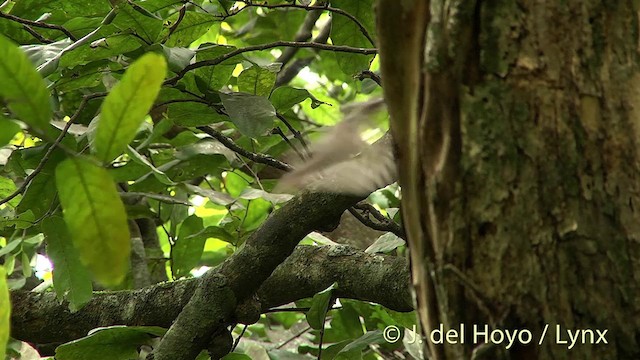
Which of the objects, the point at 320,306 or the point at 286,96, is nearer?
the point at 320,306

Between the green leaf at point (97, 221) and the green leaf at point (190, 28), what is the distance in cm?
60

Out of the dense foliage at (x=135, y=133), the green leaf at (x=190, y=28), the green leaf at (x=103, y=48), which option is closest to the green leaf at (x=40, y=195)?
the dense foliage at (x=135, y=133)

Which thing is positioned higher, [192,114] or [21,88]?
[21,88]

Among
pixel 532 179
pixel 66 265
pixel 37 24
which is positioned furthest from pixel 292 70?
pixel 532 179

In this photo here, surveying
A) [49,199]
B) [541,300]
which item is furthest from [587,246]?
[49,199]

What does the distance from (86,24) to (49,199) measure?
23cm

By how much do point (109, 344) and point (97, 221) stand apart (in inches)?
19.2

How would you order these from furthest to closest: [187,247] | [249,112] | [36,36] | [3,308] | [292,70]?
[292,70] < [187,247] < [36,36] < [249,112] < [3,308]

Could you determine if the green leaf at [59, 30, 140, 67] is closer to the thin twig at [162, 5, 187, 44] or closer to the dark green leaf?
the dark green leaf

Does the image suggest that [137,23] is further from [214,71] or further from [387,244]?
[387,244]

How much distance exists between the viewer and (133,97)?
473 mm

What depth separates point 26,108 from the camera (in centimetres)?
47

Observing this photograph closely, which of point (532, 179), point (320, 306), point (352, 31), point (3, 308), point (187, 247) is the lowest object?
point (187, 247)

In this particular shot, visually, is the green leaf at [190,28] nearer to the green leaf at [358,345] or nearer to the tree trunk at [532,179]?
the green leaf at [358,345]
